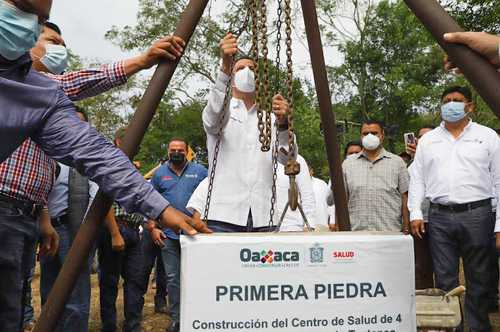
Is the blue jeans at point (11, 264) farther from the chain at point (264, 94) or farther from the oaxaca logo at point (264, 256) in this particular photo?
the chain at point (264, 94)

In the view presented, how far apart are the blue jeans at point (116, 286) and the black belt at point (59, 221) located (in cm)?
90

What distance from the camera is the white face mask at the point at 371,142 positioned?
4.95 meters

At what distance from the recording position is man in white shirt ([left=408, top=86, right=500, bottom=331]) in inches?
160

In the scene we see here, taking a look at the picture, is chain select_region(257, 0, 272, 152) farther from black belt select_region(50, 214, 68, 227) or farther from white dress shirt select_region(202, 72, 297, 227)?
black belt select_region(50, 214, 68, 227)

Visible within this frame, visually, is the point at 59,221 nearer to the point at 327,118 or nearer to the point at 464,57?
the point at 327,118

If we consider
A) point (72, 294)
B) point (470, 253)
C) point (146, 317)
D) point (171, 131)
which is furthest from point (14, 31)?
point (171, 131)

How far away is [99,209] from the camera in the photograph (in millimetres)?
2252

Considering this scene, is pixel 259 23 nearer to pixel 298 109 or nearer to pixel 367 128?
pixel 367 128

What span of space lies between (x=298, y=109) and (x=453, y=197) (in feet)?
54.9

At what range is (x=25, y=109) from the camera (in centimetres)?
199

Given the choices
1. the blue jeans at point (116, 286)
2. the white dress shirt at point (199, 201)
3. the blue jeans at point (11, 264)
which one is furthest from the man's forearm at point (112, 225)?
the blue jeans at point (11, 264)

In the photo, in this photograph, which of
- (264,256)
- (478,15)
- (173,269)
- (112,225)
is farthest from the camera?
(478,15)

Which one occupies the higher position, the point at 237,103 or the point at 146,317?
the point at 237,103

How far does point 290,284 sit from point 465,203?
2596mm
